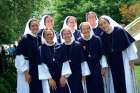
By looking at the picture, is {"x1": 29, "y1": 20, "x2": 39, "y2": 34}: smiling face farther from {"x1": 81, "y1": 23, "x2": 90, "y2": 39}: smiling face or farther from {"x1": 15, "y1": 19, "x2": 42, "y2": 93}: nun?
{"x1": 81, "y1": 23, "x2": 90, "y2": 39}: smiling face

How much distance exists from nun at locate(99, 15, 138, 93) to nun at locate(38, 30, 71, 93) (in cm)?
124

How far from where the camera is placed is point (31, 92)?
12.6 metres

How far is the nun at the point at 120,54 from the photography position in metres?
12.7

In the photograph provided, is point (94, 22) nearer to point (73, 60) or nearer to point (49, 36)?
point (73, 60)

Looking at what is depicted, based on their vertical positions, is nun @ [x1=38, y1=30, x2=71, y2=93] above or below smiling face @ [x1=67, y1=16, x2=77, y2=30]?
below

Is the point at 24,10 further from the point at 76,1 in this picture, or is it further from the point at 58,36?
the point at 76,1

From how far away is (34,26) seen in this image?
12.2 m

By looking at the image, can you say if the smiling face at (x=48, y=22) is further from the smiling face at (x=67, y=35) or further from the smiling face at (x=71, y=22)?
the smiling face at (x=67, y=35)

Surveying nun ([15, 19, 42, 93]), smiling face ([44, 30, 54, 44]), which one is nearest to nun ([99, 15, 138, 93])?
smiling face ([44, 30, 54, 44])

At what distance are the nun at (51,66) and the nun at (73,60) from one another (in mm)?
125

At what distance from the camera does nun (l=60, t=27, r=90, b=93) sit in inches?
469

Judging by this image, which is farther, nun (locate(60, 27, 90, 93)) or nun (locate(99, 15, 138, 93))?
nun (locate(99, 15, 138, 93))

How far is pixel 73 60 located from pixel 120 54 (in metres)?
1.31

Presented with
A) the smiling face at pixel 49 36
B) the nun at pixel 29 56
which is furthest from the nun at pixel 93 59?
the nun at pixel 29 56
